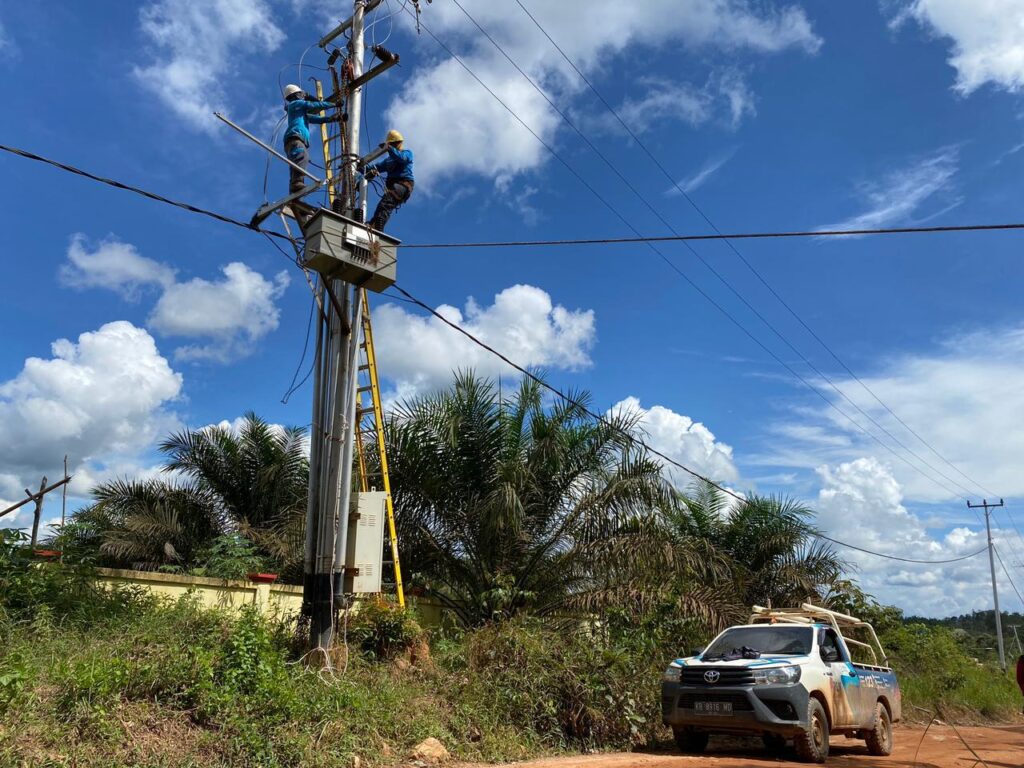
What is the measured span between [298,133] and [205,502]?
9.34 metres

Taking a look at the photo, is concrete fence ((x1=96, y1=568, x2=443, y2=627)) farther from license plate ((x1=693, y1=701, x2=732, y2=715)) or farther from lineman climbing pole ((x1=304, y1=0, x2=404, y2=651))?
license plate ((x1=693, y1=701, x2=732, y2=715))

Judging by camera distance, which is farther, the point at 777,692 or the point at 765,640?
the point at 765,640

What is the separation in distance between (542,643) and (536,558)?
280 cm

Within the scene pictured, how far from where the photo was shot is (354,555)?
32.0ft

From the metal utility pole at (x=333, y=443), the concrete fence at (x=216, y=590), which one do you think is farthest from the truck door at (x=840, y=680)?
the metal utility pole at (x=333, y=443)

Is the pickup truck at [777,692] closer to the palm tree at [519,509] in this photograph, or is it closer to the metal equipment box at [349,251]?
the palm tree at [519,509]

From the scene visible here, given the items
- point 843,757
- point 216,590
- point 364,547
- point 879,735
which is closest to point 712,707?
point 843,757

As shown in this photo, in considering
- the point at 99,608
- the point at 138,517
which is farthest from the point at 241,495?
the point at 99,608

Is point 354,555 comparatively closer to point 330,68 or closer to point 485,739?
point 485,739

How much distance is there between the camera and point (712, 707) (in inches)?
376

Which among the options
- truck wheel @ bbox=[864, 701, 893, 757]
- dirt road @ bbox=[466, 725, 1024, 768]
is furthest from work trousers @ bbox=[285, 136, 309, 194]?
truck wheel @ bbox=[864, 701, 893, 757]

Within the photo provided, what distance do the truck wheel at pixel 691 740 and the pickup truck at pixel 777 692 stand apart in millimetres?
12

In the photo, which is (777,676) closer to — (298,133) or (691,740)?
(691,740)

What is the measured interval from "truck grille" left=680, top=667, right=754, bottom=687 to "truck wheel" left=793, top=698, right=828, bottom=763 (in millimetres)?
748
